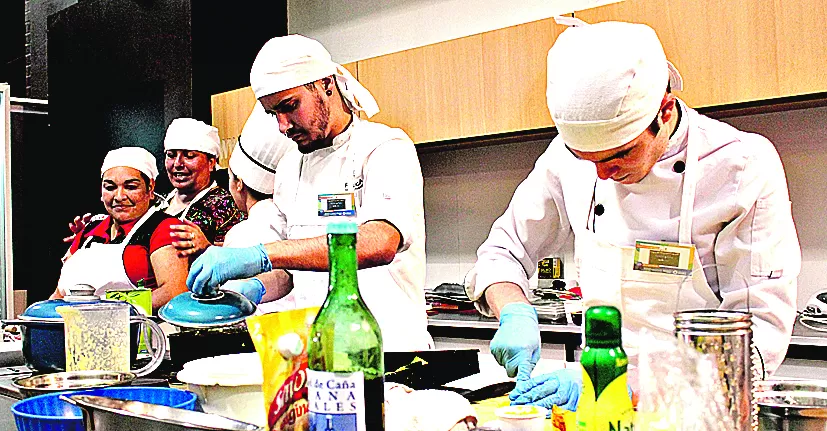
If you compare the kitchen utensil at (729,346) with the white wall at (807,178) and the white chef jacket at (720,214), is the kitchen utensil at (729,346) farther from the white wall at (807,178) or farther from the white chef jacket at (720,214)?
the white wall at (807,178)

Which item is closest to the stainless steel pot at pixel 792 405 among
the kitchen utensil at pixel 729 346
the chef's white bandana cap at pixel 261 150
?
the kitchen utensil at pixel 729 346

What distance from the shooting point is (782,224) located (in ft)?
5.29

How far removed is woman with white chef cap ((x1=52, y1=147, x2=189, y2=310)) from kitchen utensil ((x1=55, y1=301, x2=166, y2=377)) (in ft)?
4.03

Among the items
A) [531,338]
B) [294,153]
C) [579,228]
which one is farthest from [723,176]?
[294,153]

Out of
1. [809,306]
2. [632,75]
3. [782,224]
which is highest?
[632,75]

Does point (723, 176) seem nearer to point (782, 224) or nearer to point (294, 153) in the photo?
point (782, 224)

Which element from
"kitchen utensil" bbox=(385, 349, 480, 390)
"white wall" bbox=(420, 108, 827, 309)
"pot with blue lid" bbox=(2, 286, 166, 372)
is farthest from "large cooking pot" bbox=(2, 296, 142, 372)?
"white wall" bbox=(420, 108, 827, 309)

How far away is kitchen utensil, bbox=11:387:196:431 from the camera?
1105 millimetres

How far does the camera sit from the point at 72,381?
4.55 feet

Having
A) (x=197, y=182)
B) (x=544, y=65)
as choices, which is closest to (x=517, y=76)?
(x=544, y=65)

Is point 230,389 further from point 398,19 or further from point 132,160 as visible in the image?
point 398,19

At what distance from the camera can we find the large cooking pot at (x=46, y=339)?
5.45 ft

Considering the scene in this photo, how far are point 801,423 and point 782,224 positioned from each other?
31.7 inches

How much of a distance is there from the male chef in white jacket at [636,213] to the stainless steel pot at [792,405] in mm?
387
